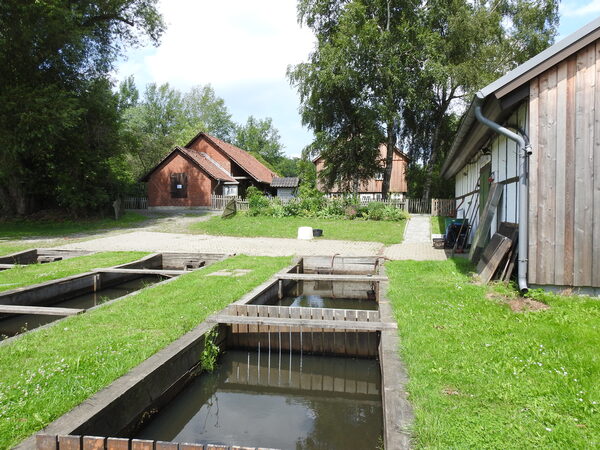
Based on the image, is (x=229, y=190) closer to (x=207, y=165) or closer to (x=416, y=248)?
(x=207, y=165)

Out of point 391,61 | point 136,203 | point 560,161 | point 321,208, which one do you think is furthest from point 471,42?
point 136,203

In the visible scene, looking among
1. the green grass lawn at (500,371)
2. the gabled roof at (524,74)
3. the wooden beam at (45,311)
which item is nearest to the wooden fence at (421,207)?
the gabled roof at (524,74)

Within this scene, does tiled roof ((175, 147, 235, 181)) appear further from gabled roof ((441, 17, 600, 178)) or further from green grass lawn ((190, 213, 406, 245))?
gabled roof ((441, 17, 600, 178))

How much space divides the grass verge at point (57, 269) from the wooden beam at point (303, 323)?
5011mm

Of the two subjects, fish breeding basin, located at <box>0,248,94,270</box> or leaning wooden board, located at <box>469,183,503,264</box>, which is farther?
fish breeding basin, located at <box>0,248,94,270</box>

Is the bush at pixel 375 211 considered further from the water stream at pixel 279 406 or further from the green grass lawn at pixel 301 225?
the water stream at pixel 279 406

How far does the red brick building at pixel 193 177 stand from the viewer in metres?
33.9

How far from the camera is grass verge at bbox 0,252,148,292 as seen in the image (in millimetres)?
8914

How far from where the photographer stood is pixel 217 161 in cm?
3750

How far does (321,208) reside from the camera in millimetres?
24578

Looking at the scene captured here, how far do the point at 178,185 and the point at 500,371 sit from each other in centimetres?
3290

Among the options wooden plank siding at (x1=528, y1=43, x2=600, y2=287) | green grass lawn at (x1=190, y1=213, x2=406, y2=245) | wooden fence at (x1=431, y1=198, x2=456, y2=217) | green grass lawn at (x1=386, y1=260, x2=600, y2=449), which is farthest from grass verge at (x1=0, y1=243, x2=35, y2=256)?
wooden fence at (x1=431, y1=198, x2=456, y2=217)

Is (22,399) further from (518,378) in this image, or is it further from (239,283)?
(239,283)

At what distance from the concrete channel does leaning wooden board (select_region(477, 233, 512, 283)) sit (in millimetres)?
1860
